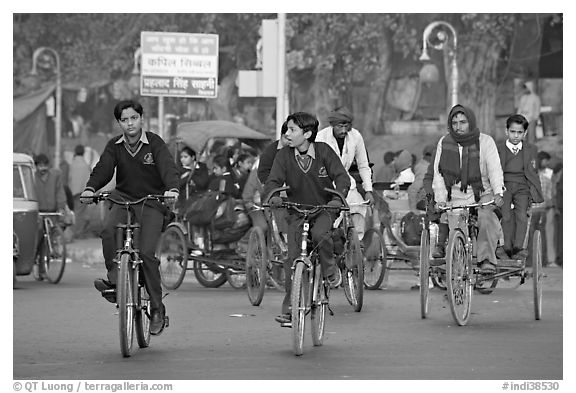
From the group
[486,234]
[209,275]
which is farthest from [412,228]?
[486,234]

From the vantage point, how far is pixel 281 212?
15.8 m

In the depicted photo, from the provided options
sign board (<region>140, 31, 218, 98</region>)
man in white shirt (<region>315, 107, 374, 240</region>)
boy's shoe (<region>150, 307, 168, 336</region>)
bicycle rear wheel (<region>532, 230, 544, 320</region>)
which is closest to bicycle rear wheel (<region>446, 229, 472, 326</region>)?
bicycle rear wheel (<region>532, 230, 544, 320</region>)

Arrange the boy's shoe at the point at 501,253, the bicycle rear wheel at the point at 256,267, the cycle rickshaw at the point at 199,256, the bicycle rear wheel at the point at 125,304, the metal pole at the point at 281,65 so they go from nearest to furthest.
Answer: the bicycle rear wheel at the point at 125,304 < the boy's shoe at the point at 501,253 < the bicycle rear wheel at the point at 256,267 < the cycle rickshaw at the point at 199,256 < the metal pole at the point at 281,65

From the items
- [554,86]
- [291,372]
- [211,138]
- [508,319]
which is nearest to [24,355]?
[291,372]

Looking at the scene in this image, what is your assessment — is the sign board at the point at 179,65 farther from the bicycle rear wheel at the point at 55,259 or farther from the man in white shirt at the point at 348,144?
the man in white shirt at the point at 348,144

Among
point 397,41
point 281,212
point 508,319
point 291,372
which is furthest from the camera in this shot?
point 397,41

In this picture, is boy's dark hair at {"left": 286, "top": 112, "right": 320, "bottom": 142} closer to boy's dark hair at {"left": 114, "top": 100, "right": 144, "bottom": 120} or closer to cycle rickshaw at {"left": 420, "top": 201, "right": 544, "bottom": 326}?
boy's dark hair at {"left": 114, "top": 100, "right": 144, "bottom": 120}

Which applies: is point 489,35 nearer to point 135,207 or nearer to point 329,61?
point 329,61

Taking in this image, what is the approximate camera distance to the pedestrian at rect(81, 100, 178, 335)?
1145cm

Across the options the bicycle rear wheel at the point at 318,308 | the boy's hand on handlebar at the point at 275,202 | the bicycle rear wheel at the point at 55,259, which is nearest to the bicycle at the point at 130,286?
the boy's hand on handlebar at the point at 275,202

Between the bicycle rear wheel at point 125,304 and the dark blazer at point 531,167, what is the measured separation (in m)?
5.33

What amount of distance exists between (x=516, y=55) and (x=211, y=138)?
8.91 metres

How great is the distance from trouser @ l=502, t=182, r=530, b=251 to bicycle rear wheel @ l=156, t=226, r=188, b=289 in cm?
413

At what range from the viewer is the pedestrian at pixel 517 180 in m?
15.2
